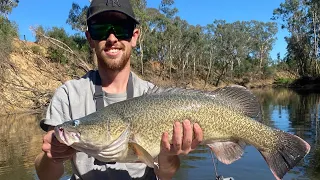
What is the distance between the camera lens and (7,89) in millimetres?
29938

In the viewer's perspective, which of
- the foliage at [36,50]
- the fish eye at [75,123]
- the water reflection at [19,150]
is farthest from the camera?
the foliage at [36,50]

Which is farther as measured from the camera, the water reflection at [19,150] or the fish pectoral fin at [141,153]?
the water reflection at [19,150]

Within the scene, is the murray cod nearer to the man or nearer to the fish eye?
the fish eye

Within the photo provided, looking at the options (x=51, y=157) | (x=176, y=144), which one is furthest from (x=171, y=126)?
(x=51, y=157)

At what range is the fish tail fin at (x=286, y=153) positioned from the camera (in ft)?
9.86

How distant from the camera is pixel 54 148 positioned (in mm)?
2766

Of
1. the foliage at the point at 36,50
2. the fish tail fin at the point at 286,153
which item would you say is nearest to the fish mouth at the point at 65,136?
the fish tail fin at the point at 286,153

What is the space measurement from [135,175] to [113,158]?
0.67 meters

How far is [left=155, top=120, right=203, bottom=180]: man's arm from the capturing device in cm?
285

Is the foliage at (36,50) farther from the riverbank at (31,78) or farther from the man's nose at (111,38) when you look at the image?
the man's nose at (111,38)

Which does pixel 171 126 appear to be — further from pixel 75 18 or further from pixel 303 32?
pixel 303 32

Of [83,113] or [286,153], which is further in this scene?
[83,113]

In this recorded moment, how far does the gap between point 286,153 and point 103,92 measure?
1.70m

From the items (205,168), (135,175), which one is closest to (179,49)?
(205,168)
